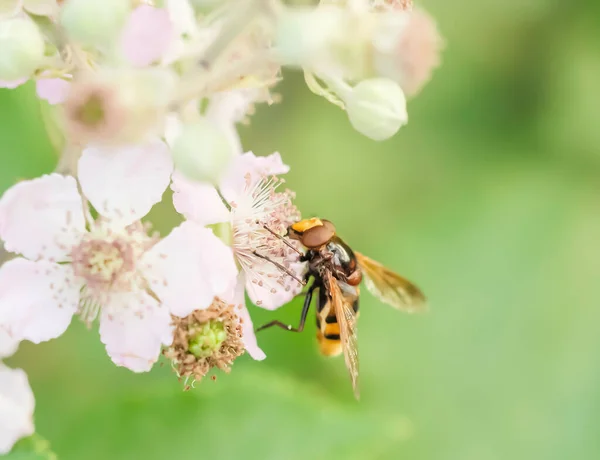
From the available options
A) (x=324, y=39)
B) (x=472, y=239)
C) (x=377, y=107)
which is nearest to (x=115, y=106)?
(x=324, y=39)

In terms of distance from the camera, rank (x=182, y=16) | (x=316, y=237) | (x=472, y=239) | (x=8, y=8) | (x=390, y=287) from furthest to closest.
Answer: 1. (x=472, y=239)
2. (x=390, y=287)
3. (x=316, y=237)
4. (x=182, y=16)
5. (x=8, y=8)

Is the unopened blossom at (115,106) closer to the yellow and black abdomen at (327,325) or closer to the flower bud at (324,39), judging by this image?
the flower bud at (324,39)

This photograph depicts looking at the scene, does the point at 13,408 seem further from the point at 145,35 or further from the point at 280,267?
the point at 145,35

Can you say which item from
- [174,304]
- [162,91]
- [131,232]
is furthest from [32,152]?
[162,91]

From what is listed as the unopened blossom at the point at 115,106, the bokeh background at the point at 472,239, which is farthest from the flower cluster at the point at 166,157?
the bokeh background at the point at 472,239

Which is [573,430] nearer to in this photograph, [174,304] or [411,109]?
[411,109]

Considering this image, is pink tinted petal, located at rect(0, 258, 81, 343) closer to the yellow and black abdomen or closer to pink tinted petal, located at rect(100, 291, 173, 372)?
pink tinted petal, located at rect(100, 291, 173, 372)

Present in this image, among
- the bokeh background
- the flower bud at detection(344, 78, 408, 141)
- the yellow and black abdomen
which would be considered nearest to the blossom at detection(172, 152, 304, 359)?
the yellow and black abdomen
